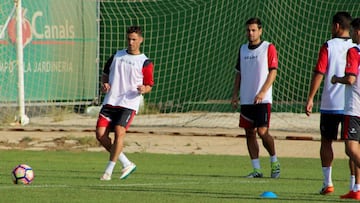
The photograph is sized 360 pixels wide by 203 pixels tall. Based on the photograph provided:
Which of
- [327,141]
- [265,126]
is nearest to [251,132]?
[265,126]

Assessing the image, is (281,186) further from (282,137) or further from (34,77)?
(34,77)

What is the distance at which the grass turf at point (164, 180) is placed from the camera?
12.6 meters

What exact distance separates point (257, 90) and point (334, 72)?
260 cm

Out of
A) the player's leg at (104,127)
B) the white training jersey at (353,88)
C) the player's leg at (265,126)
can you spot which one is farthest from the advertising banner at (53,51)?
the white training jersey at (353,88)

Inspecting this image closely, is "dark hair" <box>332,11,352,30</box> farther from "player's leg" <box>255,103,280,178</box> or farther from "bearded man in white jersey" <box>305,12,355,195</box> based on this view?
"player's leg" <box>255,103,280,178</box>

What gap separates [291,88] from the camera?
29.7m

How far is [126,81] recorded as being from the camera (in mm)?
15547

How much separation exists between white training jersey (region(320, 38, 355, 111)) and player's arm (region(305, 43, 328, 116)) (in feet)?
0.65

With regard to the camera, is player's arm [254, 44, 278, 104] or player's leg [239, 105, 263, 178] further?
player's leg [239, 105, 263, 178]

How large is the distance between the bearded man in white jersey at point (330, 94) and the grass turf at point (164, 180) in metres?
0.38

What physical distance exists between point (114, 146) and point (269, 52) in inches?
110

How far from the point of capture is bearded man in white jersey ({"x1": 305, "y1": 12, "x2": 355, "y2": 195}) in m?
13.2

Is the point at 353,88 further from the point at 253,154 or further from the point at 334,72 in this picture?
the point at 253,154

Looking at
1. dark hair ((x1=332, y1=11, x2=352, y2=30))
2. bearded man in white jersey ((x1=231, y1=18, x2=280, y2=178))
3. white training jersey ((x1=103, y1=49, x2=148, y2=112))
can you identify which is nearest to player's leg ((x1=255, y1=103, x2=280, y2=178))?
bearded man in white jersey ((x1=231, y1=18, x2=280, y2=178))
